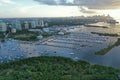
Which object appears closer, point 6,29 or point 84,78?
point 84,78

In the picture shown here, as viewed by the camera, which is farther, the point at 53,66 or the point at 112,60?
the point at 112,60

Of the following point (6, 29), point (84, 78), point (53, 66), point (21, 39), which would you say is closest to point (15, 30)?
Result: point (6, 29)

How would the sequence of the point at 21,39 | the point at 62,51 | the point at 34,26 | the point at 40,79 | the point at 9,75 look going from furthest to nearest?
the point at 34,26
the point at 21,39
the point at 62,51
the point at 9,75
the point at 40,79

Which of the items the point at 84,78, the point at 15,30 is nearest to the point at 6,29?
the point at 15,30

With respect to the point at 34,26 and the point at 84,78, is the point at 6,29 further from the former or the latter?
the point at 84,78

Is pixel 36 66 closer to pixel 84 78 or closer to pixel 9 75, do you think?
pixel 9 75

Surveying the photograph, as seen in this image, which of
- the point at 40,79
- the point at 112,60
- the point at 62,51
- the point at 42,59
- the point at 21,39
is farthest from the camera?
the point at 21,39

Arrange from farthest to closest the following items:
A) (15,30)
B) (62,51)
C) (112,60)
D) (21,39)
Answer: (15,30) → (21,39) → (62,51) → (112,60)

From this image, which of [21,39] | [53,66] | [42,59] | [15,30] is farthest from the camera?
[15,30]

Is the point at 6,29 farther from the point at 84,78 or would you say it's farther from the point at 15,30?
the point at 84,78
